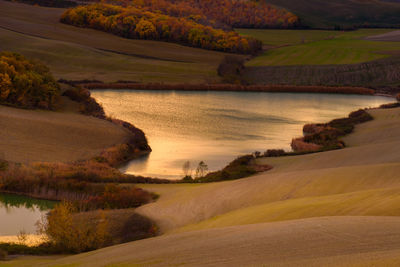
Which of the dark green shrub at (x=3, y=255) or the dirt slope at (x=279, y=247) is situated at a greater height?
the dirt slope at (x=279, y=247)

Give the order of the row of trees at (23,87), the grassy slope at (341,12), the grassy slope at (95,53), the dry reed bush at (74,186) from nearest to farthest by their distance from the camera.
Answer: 1. the dry reed bush at (74,186)
2. the row of trees at (23,87)
3. the grassy slope at (95,53)
4. the grassy slope at (341,12)

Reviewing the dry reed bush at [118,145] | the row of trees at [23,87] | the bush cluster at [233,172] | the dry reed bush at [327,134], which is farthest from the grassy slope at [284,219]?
the row of trees at [23,87]

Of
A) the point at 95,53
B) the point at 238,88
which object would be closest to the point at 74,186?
the point at 238,88

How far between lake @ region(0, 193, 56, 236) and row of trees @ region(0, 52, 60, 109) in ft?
82.6

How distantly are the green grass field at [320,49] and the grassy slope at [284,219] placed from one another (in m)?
71.4

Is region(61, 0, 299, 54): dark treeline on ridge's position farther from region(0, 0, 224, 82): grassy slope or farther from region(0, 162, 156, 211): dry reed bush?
region(0, 162, 156, 211): dry reed bush

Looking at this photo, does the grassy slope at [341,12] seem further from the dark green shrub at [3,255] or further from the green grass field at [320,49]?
the dark green shrub at [3,255]

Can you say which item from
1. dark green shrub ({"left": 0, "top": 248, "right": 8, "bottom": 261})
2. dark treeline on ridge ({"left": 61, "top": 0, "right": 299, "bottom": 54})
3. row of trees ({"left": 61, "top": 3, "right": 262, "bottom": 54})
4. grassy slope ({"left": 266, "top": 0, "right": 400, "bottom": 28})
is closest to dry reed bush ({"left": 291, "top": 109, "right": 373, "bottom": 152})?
dark green shrub ({"left": 0, "top": 248, "right": 8, "bottom": 261})

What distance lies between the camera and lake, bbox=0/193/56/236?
87.8 feet

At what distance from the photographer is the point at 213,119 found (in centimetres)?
6353

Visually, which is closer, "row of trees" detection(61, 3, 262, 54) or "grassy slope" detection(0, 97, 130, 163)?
"grassy slope" detection(0, 97, 130, 163)

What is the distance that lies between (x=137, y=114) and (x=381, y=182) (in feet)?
136

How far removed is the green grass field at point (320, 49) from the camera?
110625 mm

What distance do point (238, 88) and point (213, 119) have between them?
26148mm
